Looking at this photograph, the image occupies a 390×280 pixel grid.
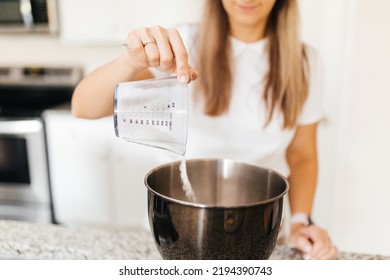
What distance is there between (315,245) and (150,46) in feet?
1.11

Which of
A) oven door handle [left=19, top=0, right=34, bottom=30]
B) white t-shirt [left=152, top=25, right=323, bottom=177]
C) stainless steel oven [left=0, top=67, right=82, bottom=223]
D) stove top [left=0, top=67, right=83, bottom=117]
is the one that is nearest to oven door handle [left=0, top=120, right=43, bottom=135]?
stainless steel oven [left=0, top=67, right=82, bottom=223]

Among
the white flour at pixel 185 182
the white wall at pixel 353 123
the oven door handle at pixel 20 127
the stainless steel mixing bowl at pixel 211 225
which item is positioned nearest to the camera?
the stainless steel mixing bowl at pixel 211 225

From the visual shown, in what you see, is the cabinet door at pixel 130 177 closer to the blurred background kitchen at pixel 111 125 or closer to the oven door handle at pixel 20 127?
the blurred background kitchen at pixel 111 125

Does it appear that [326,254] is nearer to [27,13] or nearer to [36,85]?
[27,13]

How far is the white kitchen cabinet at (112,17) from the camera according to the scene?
1.54 metres

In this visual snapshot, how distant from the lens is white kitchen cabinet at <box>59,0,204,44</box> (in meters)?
1.54

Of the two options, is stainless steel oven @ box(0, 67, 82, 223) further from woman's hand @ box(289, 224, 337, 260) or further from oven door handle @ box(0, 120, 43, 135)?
woman's hand @ box(289, 224, 337, 260)

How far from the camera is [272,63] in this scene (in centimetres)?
76

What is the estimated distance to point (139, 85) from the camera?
43 centimetres

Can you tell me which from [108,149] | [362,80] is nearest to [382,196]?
[362,80]

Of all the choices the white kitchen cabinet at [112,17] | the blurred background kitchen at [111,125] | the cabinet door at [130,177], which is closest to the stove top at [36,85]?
the blurred background kitchen at [111,125]

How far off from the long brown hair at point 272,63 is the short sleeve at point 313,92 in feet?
0.05

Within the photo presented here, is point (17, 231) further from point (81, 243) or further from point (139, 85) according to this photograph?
point (139, 85)

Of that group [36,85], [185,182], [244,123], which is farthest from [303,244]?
[36,85]
